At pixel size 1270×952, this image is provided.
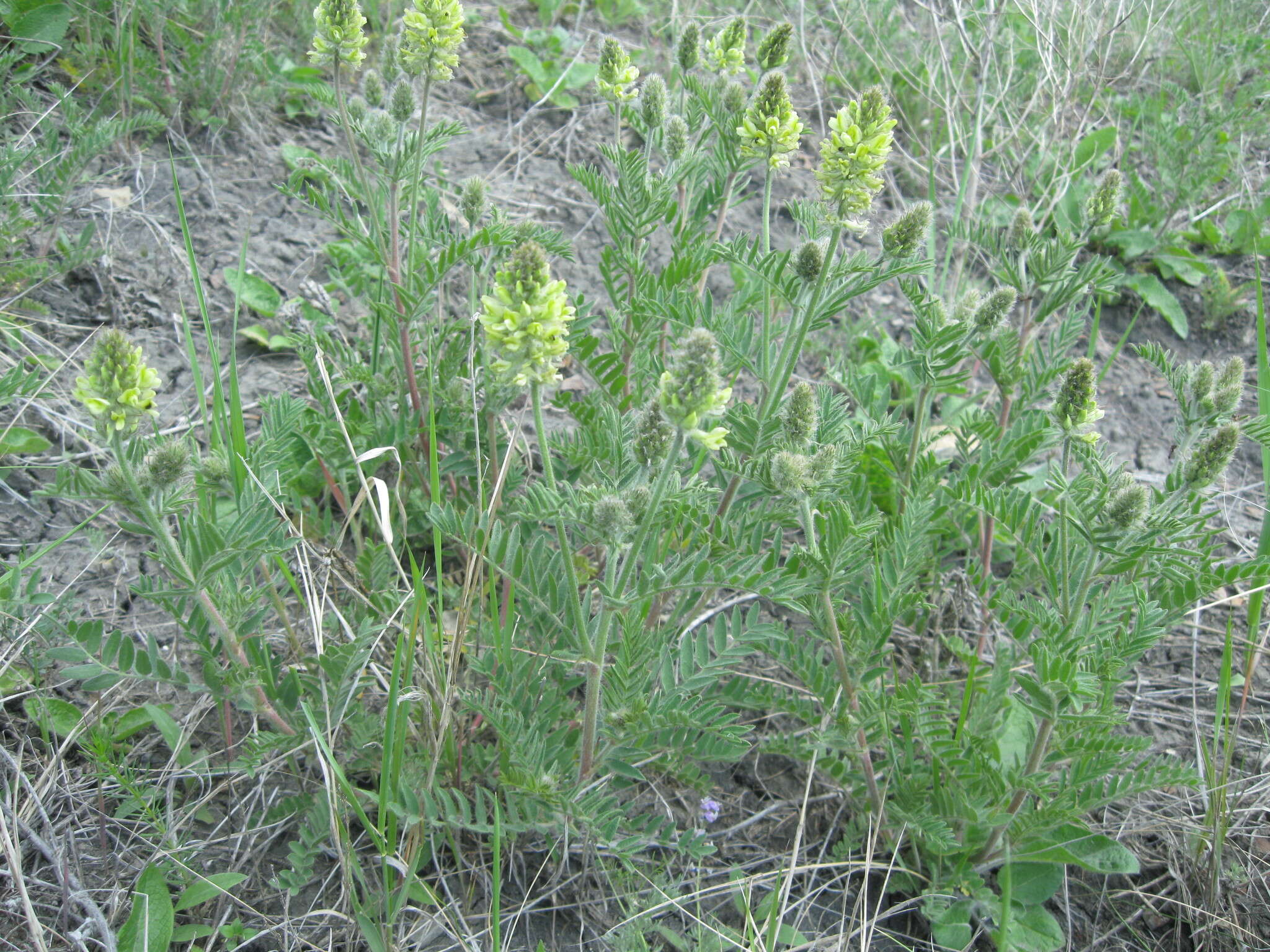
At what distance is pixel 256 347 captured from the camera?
144 inches

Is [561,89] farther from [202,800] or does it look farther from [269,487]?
[202,800]

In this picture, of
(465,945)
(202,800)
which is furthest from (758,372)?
(202,800)

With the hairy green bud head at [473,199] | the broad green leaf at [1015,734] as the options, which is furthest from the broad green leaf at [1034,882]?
the hairy green bud head at [473,199]

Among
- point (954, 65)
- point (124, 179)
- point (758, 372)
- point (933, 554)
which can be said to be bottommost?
point (933, 554)

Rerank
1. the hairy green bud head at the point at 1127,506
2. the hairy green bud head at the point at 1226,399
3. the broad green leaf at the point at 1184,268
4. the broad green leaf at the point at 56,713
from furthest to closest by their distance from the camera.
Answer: the broad green leaf at the point at 1184,268 < the broad green leaf at the point at 56,713 < the hairy green bud head at the point at 1226,399 < the hairy green bud head at the point at 1127,506

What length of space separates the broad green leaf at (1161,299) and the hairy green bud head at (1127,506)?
2.99m

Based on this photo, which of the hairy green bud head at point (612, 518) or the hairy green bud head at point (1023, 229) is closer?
the hairy green bud head at point (612, 518)

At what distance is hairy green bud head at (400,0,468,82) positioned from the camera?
2617mm

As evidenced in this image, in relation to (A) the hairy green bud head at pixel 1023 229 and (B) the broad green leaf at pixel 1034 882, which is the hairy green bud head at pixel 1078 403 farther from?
(B) the broad green leaf at pixel 1034 882

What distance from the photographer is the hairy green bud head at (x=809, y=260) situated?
2.36 meters

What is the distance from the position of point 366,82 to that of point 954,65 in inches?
A: 141

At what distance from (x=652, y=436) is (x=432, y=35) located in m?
1.53

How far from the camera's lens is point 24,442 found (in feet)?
9.50

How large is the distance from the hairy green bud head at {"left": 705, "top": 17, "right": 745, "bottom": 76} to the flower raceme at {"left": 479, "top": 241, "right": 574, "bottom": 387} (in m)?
1.62
